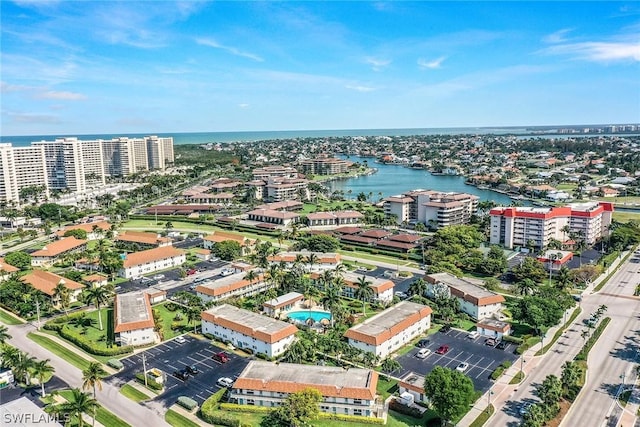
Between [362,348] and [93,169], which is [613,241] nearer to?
[362,348]

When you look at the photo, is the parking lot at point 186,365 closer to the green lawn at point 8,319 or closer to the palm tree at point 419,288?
the green lawn at point 8,319

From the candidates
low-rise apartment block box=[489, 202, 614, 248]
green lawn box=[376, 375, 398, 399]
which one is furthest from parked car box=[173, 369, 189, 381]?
low-rise apartment block box=[489, 202, 614, 248]

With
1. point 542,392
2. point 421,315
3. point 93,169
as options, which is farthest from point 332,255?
point 93,169

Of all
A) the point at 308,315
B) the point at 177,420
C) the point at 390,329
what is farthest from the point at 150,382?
the point at 390,329

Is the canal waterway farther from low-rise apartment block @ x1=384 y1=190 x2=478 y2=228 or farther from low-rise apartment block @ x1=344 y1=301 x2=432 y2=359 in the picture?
low-rise apartment block @ x1=344 y1=301 x2=432 y2=359

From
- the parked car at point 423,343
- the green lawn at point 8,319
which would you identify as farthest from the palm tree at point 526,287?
the green lawn at point 8,319

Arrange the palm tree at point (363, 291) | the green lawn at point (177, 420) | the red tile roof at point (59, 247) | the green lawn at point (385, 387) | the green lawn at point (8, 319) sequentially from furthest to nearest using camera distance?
the red tile roof at point (59, 247), the palm tree at point (363, 291), the green lawn at point (8, 319), the green lawn at point (385, 387), the green lawn at point (177, 420)

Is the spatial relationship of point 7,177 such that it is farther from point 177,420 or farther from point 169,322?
point 177,420

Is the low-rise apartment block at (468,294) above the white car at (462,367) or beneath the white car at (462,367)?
above
